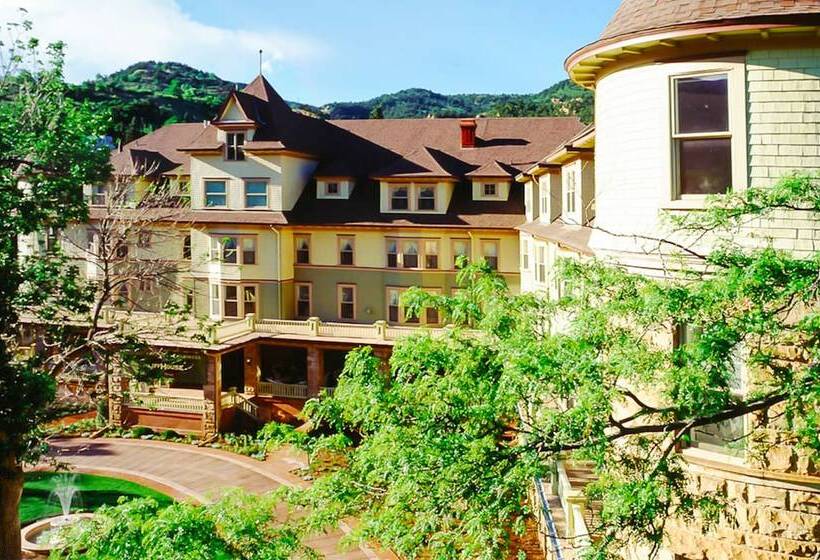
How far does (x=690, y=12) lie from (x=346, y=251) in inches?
1105

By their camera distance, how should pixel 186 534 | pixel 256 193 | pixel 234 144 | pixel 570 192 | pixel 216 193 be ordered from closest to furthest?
pixel 186 534 < pixel 570 192 < pixel 256 193 < pixel 234 144 < pixel 216 193

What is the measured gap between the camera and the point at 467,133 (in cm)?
3788

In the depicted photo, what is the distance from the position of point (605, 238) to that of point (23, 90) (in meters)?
14.7

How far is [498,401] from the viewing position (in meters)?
7.02

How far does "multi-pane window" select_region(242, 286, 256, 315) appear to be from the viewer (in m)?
35.4

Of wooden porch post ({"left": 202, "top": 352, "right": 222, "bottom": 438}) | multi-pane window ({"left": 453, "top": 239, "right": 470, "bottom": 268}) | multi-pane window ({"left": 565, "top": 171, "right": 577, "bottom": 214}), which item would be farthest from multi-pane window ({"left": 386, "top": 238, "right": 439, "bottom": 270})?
multi-pane window ({"left": 565, "top": 171, "right": 577, "bottom": 214})

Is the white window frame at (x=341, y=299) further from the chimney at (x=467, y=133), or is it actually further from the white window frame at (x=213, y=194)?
the chimney at (x=467, y=133)

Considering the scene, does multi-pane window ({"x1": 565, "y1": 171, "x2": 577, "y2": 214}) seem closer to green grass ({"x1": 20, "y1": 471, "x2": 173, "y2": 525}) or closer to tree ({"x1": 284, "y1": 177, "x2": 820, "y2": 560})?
tree ({"x1": 284, "y1": 177, "x2": 820, "y2": 560})

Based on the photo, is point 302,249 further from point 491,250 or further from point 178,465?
point 178,465

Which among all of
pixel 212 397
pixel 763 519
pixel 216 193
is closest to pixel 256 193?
pixel 216 193

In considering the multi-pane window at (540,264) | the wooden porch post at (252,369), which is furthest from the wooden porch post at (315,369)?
the multi-pane window at (540,264)

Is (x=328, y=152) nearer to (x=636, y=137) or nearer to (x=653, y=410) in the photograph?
(x=636, y=137)

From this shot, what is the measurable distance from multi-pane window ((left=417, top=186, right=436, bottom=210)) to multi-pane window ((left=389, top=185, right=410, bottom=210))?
26.7 inches

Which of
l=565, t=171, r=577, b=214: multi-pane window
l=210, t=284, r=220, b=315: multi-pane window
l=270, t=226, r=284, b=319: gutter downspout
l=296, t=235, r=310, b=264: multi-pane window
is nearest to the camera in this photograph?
l=565, t=171, r=577, b=214: multi-pane window
